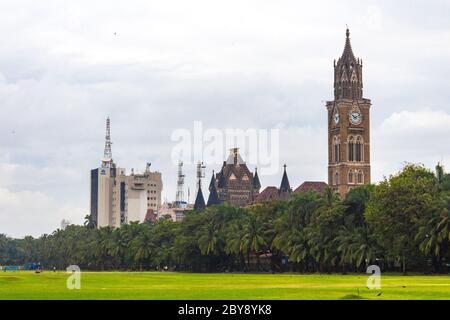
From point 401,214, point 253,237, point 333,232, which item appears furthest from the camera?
point 253,237

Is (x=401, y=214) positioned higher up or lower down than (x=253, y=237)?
higher up

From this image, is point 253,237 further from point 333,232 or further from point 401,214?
point 401,214

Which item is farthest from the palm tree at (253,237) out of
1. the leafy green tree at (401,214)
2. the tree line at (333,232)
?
the leafy green tree at (401,214)

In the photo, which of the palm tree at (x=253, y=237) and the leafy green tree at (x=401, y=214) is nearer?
the leafy green tree at (x=401, y=214)

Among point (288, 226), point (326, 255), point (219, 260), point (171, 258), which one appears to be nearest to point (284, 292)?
point (326, 255)

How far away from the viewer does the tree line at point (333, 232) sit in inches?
4469

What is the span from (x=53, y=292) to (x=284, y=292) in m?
15.2

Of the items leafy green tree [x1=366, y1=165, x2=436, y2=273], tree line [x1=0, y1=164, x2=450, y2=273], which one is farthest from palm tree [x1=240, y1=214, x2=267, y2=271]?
leafy green tree [x1=366, y1=165, x2=436, y2=273]

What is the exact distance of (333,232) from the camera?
422 feet

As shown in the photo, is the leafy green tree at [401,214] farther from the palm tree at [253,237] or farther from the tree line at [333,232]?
the palm tree at [253,237]

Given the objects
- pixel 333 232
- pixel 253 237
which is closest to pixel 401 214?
pixel 333 232
